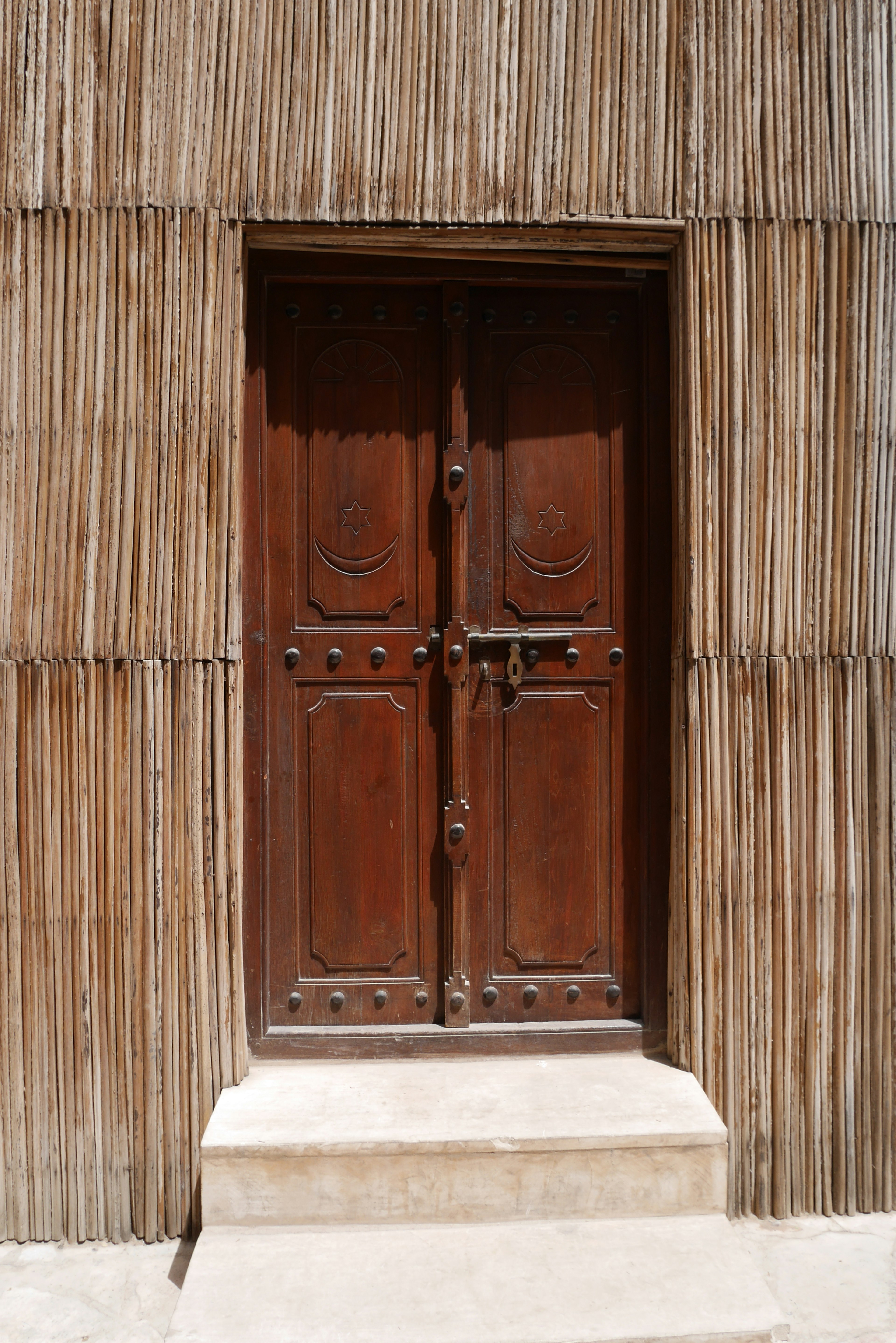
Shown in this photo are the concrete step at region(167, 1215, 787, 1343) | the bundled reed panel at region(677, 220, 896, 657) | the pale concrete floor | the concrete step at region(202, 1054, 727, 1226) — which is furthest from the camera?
the bundled reed panel at region(677, 220, 896, 657)

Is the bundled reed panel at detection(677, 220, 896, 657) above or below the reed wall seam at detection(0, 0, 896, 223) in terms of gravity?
below

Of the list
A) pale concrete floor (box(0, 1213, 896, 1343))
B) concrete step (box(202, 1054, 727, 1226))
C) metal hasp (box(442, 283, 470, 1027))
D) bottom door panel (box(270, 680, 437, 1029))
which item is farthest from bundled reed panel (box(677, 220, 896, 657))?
pale concrete floor (box(0, 1213, 896, 1343))

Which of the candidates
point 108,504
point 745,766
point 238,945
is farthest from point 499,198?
point 238,945

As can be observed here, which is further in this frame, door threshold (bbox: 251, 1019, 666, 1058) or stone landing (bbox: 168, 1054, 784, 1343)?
door threshold (bbox: 251, 1019, 666, 1058)

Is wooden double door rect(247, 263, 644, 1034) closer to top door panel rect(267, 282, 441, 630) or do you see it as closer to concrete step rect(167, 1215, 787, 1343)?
top door panel rect(267, 282, 441, 630)

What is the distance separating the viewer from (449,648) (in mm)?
3000

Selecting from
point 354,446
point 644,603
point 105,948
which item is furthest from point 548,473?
point 105,948

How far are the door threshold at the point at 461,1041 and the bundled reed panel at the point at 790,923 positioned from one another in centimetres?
19

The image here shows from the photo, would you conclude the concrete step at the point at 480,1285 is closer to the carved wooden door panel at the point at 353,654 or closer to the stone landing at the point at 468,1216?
the stone landing at the point at 468,1216

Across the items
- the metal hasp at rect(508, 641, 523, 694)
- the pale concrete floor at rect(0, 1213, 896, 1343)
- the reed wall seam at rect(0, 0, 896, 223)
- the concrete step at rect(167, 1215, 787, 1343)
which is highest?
the reed wall seam at rect(0, 0, 896, 223)

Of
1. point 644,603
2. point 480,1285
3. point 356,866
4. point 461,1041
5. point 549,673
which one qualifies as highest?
point 644,603

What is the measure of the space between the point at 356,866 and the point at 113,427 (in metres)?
1.51

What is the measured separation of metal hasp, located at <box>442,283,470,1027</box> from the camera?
9.78ft

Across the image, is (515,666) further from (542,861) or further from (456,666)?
(542,861)
